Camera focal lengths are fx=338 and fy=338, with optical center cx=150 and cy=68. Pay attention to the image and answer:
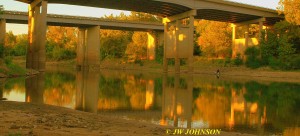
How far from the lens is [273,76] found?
50344 millimetres

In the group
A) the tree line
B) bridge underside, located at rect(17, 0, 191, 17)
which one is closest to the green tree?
the tree line

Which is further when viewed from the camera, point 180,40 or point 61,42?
point 61,42

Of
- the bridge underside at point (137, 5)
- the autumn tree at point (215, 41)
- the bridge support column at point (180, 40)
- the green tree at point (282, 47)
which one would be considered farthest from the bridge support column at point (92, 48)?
the green tree at point (282, 47)

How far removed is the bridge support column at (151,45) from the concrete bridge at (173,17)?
14.3 m

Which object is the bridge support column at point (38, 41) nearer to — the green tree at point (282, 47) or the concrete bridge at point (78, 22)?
the concrete bridge at point (78, 22)

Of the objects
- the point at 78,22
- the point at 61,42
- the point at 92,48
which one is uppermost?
the point at 78,22

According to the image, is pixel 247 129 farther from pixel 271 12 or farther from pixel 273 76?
pixel 271 12

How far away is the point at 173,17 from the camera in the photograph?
63.8 meters

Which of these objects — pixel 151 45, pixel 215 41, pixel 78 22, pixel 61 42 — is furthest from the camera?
pixel 61 42

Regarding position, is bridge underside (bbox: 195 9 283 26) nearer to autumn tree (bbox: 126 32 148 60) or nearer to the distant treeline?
the distant treeline

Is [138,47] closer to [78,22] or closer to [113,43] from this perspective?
[113,43]

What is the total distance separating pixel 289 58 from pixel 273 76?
495 centimetres

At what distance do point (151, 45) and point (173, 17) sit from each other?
19.6 m

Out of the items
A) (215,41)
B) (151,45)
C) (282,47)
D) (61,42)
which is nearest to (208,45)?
(215,41)
